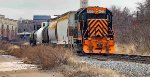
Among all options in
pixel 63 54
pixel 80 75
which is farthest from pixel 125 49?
pixel 80 75

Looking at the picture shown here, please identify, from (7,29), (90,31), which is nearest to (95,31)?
(90,31)

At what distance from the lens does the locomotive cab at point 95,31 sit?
27609mm

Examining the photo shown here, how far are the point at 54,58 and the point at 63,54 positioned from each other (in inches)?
24.3

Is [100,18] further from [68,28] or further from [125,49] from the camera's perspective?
[125,49]

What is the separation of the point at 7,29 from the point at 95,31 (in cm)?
10972

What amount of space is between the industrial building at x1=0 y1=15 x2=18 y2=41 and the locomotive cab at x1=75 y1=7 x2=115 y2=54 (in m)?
99.8

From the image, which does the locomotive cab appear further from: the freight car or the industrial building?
the industrial building

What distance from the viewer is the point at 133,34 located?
134 feet

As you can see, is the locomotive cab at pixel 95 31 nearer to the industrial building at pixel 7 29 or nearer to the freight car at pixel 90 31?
the freight car at pixel 90 31

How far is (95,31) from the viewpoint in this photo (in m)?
28.4

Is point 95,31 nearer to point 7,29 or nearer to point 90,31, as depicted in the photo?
point 90,31

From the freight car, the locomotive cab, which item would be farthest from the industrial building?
the locomotive cab

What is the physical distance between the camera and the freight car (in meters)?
27.7

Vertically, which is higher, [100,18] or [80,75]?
[100,18]
